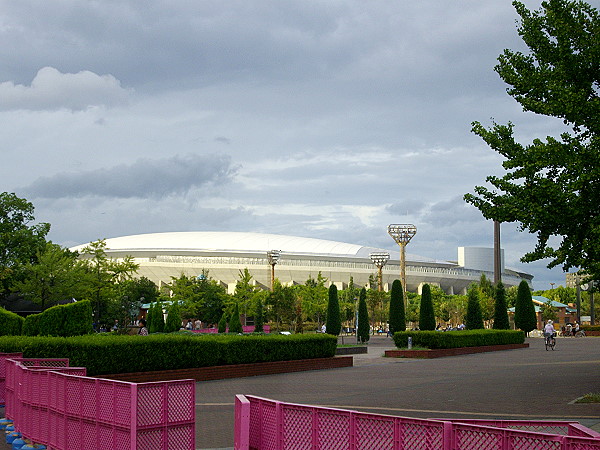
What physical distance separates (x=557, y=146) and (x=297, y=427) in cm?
912

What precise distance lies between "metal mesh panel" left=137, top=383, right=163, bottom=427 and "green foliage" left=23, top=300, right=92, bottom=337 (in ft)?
39.6

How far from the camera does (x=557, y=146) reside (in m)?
13.9

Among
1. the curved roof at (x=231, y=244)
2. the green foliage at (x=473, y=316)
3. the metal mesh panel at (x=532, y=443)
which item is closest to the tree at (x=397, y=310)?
the green foliage at (x=473, y=316)

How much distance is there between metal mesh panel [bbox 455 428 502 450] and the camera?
5.63 m

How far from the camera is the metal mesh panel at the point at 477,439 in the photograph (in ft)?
18.5

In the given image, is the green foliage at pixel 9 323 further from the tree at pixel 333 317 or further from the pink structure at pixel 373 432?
the tree at pixel 333 317

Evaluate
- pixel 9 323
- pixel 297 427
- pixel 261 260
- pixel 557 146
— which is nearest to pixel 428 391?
pixel 557 146

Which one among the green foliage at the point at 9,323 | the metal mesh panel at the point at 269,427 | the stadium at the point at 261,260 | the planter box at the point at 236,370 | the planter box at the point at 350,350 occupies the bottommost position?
the planter box at the point at 350,350

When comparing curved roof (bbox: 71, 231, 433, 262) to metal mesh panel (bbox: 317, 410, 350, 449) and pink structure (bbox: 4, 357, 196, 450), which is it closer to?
pink structure (bbox: 4, 357, 196, 450)

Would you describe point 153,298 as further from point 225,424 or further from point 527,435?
point 527,435

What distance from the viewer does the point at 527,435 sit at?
546 cm

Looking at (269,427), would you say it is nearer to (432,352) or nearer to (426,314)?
(432,352)

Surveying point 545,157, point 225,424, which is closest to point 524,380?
point 545,157

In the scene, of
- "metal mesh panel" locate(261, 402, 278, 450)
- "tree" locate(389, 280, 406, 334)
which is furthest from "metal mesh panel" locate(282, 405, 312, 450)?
"tree" locate(389, 280, 406, 334)
